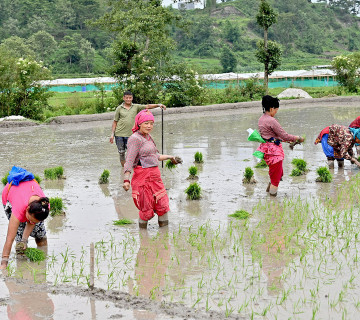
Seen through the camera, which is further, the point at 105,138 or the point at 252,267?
the point at 105,138

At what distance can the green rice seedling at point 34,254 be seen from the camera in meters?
6.87

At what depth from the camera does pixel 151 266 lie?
668cm

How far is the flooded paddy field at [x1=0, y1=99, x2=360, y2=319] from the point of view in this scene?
5.55m

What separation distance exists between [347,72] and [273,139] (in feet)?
84.5

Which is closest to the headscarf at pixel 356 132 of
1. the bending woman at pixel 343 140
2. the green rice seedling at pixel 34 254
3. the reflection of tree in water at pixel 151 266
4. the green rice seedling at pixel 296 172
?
the bending woman at pixel 343 140

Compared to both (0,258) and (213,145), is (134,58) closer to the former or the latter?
(213,145)

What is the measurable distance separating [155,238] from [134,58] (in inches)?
724

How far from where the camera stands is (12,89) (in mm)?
22406

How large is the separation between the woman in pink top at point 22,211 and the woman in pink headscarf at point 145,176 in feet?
4.72

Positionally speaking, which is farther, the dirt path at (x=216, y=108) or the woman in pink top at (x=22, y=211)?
the dirt path at (x=216, y=108)

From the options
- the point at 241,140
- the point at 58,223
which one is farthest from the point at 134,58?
the point at 58,223

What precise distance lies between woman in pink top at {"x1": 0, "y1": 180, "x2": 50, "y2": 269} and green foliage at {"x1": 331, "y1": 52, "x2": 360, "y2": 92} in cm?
2931

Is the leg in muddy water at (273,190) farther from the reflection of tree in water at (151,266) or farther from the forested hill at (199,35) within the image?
the forested hill at (199,35)

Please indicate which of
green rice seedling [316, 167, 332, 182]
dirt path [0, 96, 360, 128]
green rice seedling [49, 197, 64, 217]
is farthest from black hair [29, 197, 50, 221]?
dirt path [0, 96, 360, 128]
